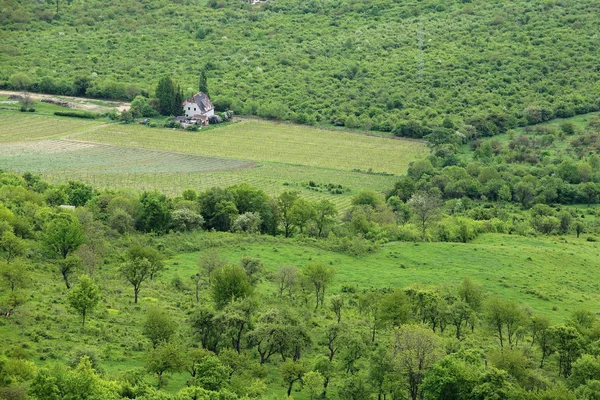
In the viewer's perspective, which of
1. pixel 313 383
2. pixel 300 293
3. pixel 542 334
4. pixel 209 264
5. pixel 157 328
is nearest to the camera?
pixel 313 383

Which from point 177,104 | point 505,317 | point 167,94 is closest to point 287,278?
point 505,317

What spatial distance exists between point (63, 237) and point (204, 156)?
47.1 metres

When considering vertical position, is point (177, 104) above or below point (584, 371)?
above

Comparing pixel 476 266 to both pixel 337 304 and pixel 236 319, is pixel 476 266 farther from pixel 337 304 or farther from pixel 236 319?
pixel 236 319

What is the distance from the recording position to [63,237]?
68.6 metres

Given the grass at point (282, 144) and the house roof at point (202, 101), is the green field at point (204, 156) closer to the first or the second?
the grass at point (282, 144)

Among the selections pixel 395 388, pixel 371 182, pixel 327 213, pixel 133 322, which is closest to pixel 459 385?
pixel 395 388

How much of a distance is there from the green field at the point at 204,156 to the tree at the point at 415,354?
42.7m

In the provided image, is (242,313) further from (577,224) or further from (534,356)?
(577,224)

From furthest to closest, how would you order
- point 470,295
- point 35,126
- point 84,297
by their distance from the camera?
point 35,126 < point 470,295 < point 84,297

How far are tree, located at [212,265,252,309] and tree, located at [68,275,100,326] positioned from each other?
328 inches

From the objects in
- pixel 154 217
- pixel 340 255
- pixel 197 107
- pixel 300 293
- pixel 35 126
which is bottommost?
pixel 300 293

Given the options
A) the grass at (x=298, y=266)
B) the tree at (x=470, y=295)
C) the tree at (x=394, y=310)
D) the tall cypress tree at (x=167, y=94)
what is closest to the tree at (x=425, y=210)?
the grass at (x=298, y=266)

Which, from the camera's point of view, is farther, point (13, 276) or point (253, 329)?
point (13, 276)
